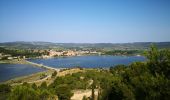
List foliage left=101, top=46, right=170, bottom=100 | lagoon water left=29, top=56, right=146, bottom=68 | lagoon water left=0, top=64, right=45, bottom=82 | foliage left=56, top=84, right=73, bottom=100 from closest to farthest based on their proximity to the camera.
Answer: foliage left=101, top=46, right=170, bottom=100 < foliage left=56, top=84, right=73, bottom=100 < lagoon water left=0, top=64, right=45, bottom=82 < lagoon water left=29, top=56, right=146, bottom=68

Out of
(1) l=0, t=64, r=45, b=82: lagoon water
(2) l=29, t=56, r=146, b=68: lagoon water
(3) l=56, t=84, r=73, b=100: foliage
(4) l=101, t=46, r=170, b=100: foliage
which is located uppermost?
(4) l=101, t=46, r=170, b=100: foliage

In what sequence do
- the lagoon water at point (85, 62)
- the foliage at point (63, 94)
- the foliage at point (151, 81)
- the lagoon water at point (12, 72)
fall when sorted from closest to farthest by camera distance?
the foliage at point (151, 81) < the foliage at point (63, 94) < the lagoon water at point (12, 72) < the lagoon water at point (85, 62)

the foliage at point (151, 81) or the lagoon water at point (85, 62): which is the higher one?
the foliage at point (151, 81)

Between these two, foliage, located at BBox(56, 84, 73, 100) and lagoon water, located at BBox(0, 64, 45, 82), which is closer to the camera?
foliage, located at BBox(56, 84, 73, 100)

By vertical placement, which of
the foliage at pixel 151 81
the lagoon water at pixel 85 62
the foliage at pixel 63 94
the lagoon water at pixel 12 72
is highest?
the foliage at pixel 151 81

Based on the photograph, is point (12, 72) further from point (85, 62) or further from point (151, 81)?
point (151, 81)

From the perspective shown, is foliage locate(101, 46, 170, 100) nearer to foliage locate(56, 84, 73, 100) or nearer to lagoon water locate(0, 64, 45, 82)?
foliage locate(56, 84, 73, 100)

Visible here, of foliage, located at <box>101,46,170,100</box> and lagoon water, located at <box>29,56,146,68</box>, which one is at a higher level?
foliage, located at <box>101,46,170,100</box>

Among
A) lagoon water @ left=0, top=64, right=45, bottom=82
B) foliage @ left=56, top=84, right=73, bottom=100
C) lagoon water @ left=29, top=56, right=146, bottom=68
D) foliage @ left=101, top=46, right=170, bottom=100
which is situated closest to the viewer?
foliage @ left=101, top=46, right=170, bottom=100

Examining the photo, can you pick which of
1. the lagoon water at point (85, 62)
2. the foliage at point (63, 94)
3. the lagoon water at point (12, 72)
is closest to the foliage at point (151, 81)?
the foliage at point (63, 94)

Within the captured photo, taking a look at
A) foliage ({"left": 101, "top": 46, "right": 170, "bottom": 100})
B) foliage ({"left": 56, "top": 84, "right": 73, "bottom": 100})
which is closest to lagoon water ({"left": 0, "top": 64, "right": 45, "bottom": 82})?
foliage ({"left": 56, "top": 84, "right": 73, "bottom": 100})

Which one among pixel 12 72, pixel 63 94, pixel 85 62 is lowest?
pixel 85 62

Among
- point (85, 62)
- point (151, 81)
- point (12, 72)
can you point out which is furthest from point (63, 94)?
point (85, 62)

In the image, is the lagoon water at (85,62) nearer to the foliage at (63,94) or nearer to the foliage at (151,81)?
the foliage at (63,94)
